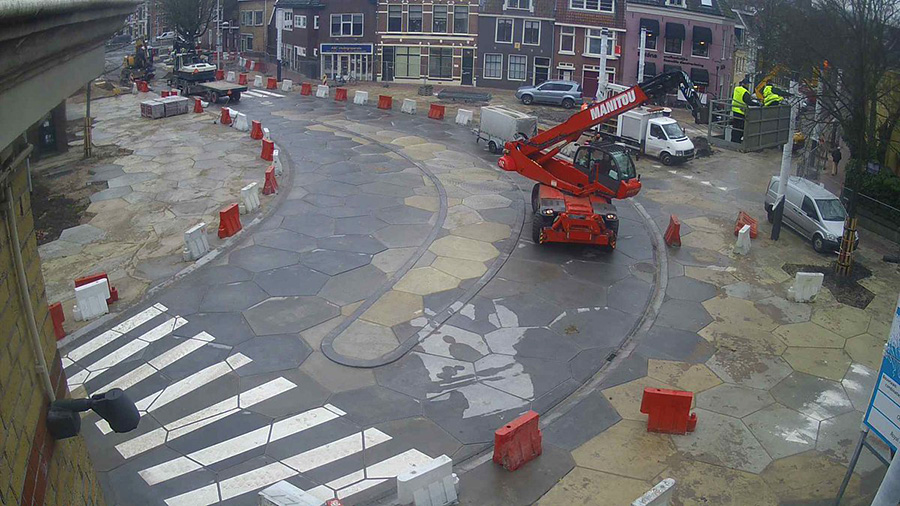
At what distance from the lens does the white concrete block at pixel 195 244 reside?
20.4 meters

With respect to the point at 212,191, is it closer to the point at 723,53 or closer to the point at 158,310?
the point at 158,310

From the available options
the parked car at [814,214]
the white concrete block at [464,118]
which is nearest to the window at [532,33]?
the white concrete block at [464,118]

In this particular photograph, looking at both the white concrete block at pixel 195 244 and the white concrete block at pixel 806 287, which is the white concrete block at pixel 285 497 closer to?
the white concrete block at pixel 195 244

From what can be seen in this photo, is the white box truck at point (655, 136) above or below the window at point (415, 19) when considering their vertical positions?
below

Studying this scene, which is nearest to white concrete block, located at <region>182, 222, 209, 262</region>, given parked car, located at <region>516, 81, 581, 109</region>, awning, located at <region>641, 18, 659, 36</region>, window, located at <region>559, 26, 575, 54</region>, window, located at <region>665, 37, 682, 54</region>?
parked car, located at <region>516, 81, 581, 109</region>

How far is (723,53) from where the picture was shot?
176 ft

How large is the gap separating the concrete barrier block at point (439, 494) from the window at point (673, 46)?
159ft

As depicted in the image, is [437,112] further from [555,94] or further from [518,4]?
[518,4]

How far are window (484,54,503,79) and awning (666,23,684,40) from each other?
12.1 meters

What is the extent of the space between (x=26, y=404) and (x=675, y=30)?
5357 cm

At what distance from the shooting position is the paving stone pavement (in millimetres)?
12664

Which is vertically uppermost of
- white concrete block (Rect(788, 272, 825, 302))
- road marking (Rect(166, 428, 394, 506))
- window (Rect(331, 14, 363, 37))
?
window (Rect(331, 14, 363, 37))

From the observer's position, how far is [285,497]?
10.4 m

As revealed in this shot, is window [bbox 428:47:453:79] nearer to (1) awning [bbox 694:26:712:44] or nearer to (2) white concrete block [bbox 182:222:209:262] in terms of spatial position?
(1) awning [bbox 694:26:712:44]
